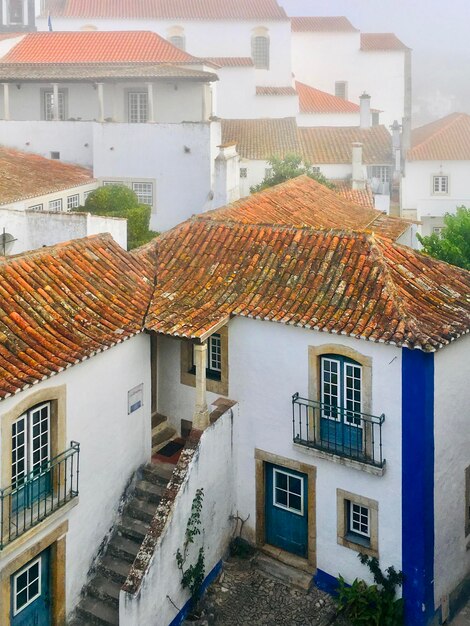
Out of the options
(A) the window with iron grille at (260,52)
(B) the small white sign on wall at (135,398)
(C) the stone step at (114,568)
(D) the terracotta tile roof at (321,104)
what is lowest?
(C) the stone step at (114,568)

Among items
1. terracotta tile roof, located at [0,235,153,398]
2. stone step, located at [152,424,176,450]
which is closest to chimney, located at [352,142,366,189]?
terracotta tile roof, located at [0,235,153,398]

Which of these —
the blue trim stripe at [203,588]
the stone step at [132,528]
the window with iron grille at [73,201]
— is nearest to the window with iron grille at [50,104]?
the window with iron grille at [73,201]

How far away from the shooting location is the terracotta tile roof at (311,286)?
1451 cm

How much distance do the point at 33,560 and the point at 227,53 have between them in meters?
49.8

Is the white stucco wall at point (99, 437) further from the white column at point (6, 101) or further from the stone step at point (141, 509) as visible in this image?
the white column at point (6, 101)

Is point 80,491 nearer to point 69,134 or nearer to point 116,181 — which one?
point 116,181

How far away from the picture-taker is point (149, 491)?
15969 mm

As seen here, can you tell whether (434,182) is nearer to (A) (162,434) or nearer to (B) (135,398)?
(A) (162,434)

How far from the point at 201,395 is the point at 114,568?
3.52 metres

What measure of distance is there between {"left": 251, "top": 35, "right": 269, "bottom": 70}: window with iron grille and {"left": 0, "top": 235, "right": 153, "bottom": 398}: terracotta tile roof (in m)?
44.2

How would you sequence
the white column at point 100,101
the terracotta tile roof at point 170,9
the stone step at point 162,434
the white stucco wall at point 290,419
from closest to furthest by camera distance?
the white stucco wall at point 290,419, the stone step at point 162,434, the white column at point 100,101, the terracotta tile roof at point 170,9

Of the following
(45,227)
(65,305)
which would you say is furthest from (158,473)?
(45,227)

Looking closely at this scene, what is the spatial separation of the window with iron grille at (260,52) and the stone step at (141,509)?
157 feet

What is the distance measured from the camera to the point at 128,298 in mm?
16297
